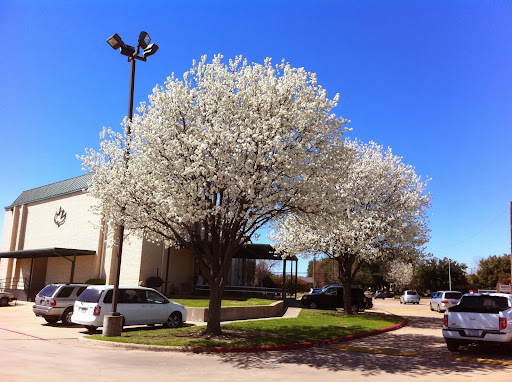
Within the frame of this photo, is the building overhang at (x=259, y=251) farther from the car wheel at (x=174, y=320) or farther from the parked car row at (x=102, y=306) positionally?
the parked car row at (x=102, y=306)

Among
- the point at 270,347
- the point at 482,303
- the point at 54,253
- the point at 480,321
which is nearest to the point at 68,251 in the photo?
the point at 54,253

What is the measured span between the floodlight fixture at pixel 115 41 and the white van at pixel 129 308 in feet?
26.4

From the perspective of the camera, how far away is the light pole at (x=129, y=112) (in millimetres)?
→ 13289

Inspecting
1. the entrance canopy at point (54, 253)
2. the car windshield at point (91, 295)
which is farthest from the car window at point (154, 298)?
the entrance canopy at point (54, 253)

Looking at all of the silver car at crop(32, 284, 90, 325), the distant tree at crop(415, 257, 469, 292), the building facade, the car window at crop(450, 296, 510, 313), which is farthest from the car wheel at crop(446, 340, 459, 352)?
the distant tree at crop(415, 257, 469, 292)

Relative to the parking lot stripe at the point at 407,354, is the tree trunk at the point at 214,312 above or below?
above

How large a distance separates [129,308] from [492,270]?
69.1 meters

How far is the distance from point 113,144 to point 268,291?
22328 millimetres

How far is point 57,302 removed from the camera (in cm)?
→ 1688

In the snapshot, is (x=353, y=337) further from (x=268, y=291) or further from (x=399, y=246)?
(x=268, y=291)

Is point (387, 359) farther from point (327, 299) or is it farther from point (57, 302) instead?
point (327, 299)

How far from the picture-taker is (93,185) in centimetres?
1385

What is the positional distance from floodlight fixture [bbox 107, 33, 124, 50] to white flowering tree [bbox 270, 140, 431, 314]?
10.2m

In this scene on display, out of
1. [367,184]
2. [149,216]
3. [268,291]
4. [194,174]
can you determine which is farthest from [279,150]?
[268,291]
